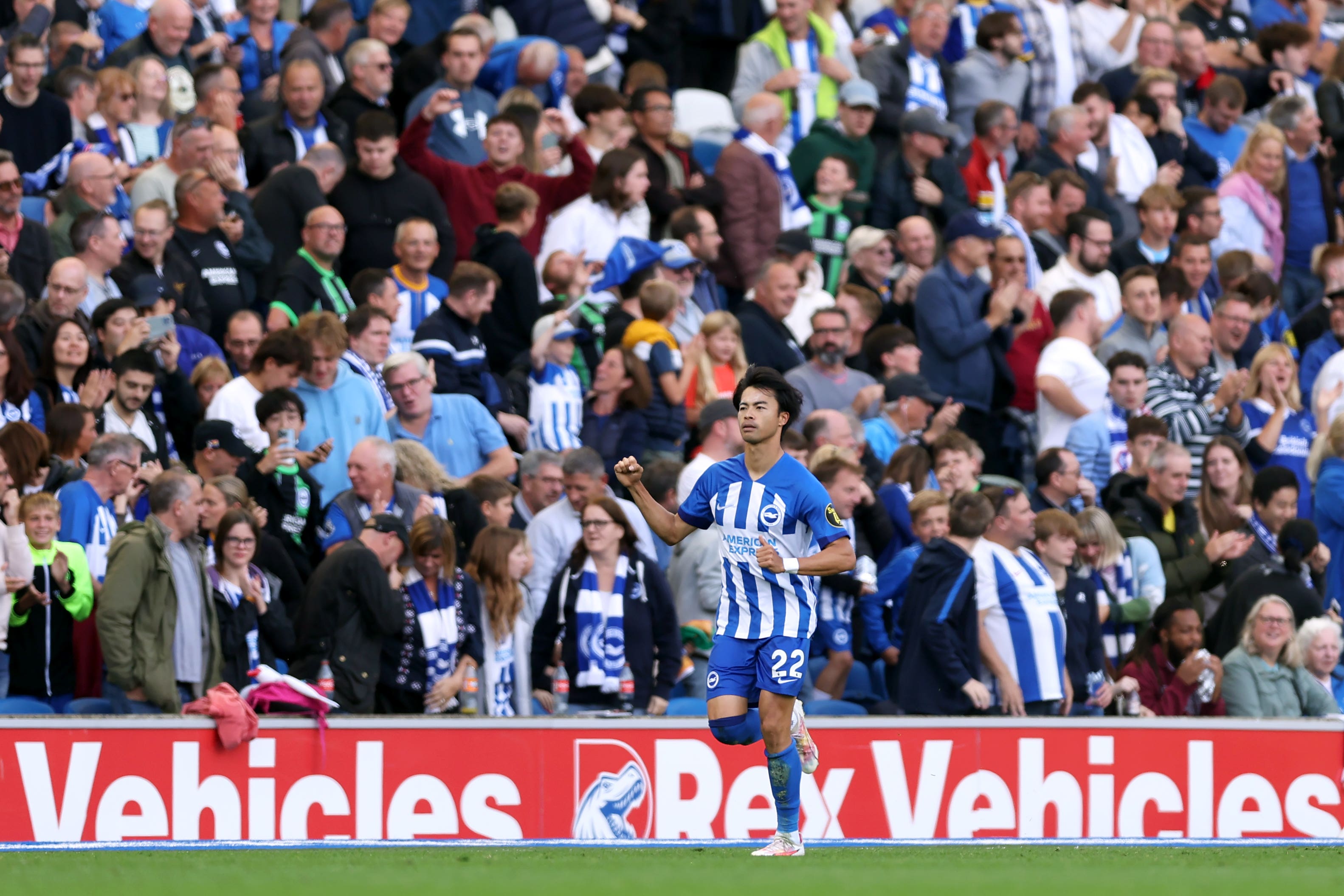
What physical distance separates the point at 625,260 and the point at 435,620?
13.7ft

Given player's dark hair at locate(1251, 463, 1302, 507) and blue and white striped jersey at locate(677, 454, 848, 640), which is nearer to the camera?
blue and white striped jersey at locate(677, 454, 848, 640)

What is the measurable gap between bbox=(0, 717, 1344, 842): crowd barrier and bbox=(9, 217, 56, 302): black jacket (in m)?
3.74

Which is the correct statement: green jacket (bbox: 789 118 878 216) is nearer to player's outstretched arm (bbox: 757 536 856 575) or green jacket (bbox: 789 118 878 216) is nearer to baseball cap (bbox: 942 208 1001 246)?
baseball cap (bbox: 942 208 1001 246)

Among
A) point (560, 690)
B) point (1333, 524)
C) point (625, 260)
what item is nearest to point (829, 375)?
point (625, 260)

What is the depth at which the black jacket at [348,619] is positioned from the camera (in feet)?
34.7

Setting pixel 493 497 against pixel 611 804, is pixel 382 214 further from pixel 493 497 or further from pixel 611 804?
pixel 611 804

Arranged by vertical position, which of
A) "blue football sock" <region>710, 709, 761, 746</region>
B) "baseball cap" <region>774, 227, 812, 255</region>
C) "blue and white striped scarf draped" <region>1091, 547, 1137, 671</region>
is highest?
"baseball cap" <region>774, 227, 812, 255</region>

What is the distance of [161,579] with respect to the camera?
33.8ft

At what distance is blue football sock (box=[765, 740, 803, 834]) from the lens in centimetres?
863

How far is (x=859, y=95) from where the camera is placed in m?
17.0

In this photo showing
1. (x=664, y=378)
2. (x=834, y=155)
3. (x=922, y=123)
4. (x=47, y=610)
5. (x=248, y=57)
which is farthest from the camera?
(x=922, y=123)

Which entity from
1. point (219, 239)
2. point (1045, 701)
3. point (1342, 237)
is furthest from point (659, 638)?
point (1342, 237)

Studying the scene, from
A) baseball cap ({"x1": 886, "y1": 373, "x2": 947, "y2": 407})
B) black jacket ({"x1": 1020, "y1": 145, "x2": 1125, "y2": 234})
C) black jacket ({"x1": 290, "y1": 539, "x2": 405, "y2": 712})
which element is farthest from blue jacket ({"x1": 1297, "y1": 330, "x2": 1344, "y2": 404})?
black jacket ({"x1": 290, "y1": 539, "x2": 405, "y2": 712})

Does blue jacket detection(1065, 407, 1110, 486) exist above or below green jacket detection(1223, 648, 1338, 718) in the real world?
above
